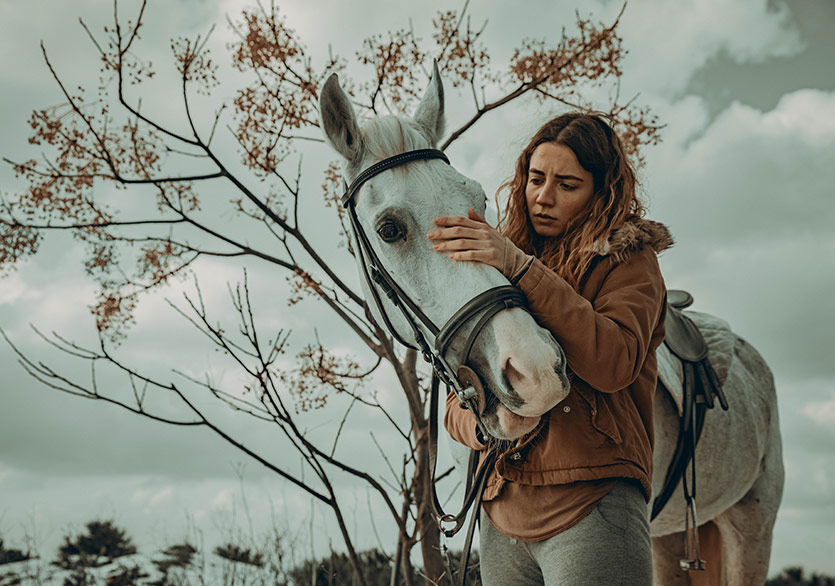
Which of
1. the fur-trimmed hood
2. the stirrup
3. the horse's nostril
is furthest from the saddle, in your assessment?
the horse's nostril

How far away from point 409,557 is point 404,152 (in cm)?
186

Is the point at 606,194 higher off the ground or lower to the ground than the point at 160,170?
lower

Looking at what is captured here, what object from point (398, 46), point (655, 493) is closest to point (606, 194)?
point (655, 493)

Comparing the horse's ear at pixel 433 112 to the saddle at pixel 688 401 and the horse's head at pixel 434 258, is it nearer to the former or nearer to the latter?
the horse's head at pixel 434 258

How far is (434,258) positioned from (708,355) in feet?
6.65

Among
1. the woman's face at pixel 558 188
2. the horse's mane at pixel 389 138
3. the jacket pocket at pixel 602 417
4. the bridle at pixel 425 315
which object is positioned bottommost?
the jacket pocket at pixel 602 417

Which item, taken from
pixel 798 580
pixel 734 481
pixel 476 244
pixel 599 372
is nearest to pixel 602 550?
pixel 599 372

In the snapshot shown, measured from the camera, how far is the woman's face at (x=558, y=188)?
1783 mm

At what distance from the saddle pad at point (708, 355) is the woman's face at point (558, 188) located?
3.36 ft

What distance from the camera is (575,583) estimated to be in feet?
4.75

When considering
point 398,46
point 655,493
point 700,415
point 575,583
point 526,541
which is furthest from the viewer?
point 398,46

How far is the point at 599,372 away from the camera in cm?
144

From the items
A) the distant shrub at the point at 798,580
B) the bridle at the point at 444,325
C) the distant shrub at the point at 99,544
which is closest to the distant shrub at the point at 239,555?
the distant shrub at the point at 99,544

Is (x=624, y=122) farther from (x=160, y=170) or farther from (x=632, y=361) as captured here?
(x=632, y=361)
